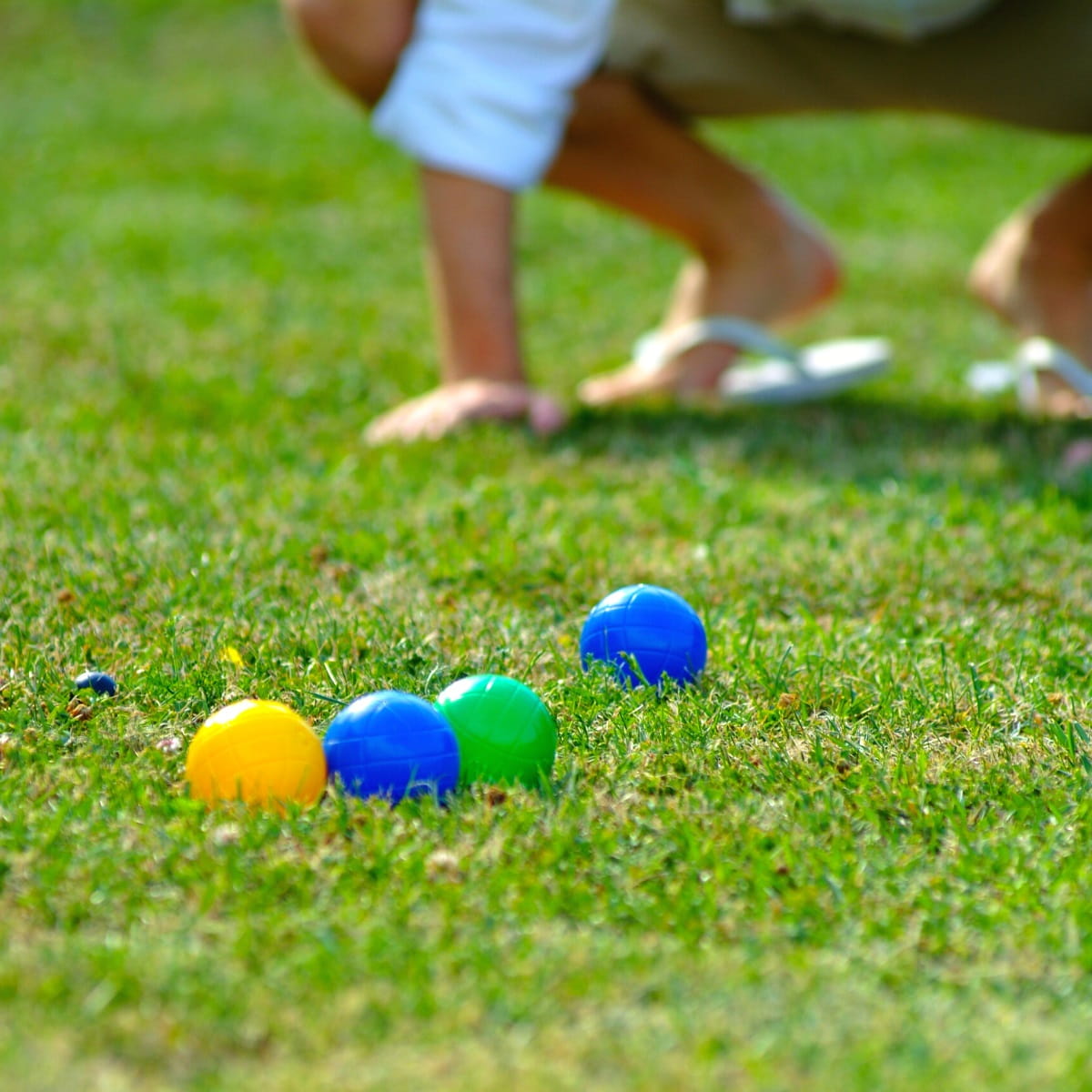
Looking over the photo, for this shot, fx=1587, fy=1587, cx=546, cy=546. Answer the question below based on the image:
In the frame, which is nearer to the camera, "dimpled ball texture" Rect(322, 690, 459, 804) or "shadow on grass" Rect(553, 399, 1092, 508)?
"dimpled ball texture" Rect(322, 690, 459, 804)

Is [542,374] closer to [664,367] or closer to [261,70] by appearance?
[664,367]

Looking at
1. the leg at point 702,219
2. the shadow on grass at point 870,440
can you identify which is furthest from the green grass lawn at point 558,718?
the leg at point 702,219

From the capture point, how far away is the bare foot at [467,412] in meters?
3.61

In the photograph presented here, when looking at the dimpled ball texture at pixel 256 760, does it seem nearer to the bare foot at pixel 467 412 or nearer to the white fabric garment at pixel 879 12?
the bare foot at pixel 467 412

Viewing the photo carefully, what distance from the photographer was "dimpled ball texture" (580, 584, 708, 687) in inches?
87.4

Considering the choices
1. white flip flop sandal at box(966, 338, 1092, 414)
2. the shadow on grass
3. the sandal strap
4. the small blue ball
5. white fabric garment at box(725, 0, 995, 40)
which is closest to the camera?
the small blue ball

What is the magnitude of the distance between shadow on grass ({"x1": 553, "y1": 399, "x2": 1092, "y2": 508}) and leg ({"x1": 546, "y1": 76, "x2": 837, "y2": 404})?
0.70ft

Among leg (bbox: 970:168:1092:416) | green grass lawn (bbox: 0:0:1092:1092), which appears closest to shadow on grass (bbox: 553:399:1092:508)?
green grass lawn (bbox: 0:0:1092:1092)

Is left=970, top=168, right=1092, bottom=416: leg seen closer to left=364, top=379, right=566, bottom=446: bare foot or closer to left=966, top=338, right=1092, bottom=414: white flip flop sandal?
left=966, top=338, right=1092, bottom=414: white flip flop sandal

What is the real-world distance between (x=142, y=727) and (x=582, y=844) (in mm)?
638

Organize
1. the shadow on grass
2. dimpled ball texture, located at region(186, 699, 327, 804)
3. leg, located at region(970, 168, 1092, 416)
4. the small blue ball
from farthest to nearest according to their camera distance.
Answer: leg, located at region(970, 168, 1092, 416) < the shadow on grass < the small blue ball < dimpled ball texture, located at region(186, 699, 327, 804)

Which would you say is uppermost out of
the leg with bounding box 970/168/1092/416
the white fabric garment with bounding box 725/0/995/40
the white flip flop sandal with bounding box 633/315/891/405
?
the white fabric garment with bounding box 725/0/995/40

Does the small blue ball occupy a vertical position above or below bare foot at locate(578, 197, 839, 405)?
above

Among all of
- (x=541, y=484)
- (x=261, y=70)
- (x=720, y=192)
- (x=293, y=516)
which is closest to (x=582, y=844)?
(x=293, y=516)
